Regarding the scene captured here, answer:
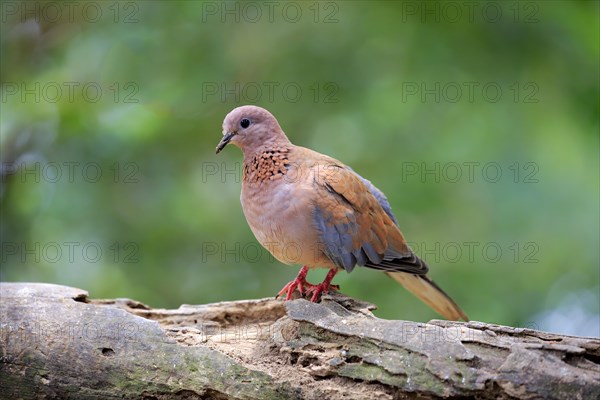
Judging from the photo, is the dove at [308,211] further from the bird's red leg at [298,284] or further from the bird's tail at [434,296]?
the bird's tail at [434,296]

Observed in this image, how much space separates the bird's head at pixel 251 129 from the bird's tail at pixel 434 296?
1241mm

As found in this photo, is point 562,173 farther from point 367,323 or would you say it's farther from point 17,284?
point 17,284

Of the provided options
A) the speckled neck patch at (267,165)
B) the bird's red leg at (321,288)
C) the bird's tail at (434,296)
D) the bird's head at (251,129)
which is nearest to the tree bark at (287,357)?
the bird's red leg at (321,288)

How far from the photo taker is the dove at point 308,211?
12.3ft

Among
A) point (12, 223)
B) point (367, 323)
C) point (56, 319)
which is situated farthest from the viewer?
point (12, 223)

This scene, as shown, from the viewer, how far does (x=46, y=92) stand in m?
4.84

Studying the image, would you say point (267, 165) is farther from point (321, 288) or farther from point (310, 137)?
point (310, 137)

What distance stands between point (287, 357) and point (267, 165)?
127cm

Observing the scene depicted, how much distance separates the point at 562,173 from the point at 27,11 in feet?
14.8

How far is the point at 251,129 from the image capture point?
162 inches

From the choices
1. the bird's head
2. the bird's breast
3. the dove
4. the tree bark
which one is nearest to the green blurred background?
the bird's head

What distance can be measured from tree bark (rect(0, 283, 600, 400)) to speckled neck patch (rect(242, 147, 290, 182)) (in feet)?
A: 2.84

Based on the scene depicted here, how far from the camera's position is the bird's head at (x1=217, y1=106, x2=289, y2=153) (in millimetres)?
4094

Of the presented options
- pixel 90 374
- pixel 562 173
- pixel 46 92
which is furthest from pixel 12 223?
pixel 562 173
